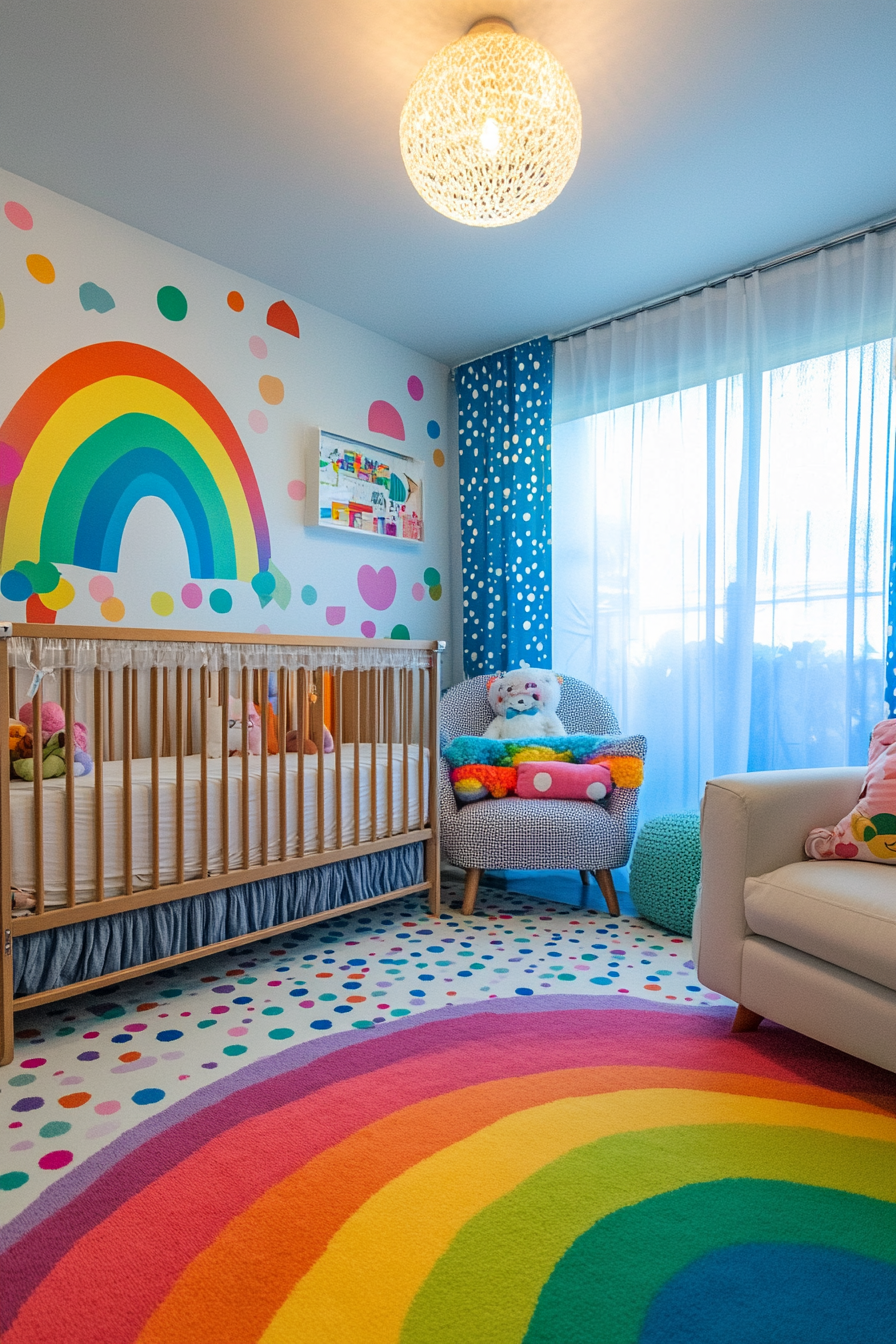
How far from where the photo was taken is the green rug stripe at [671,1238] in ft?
3.11

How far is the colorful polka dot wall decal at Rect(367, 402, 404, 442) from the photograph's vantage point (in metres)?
3.28

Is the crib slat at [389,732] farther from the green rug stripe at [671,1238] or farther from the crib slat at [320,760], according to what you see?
the green rug stripe at [671,1238]

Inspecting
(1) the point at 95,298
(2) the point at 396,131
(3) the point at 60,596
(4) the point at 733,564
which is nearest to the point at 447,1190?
(3) the point at 60,596

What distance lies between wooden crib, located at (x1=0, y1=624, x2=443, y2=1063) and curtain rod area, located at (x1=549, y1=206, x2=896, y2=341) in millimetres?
1597

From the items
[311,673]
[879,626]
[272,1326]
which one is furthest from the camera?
[879,626]

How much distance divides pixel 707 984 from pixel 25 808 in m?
1.50

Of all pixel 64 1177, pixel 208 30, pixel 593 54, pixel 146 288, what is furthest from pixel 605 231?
pixel 64 1177

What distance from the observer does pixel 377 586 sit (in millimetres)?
3312

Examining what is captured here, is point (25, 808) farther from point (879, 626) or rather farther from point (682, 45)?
point (879, 626)

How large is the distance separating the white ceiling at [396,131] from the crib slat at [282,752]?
4.68ft

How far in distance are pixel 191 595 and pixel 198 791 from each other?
0.94 metres

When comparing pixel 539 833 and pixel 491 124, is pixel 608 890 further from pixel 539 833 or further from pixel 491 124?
pixel 491 124

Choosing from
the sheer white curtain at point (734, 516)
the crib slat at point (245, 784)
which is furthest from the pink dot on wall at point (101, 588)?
the sheer white curtain at point (734, 516)

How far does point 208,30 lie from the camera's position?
5.68ft
